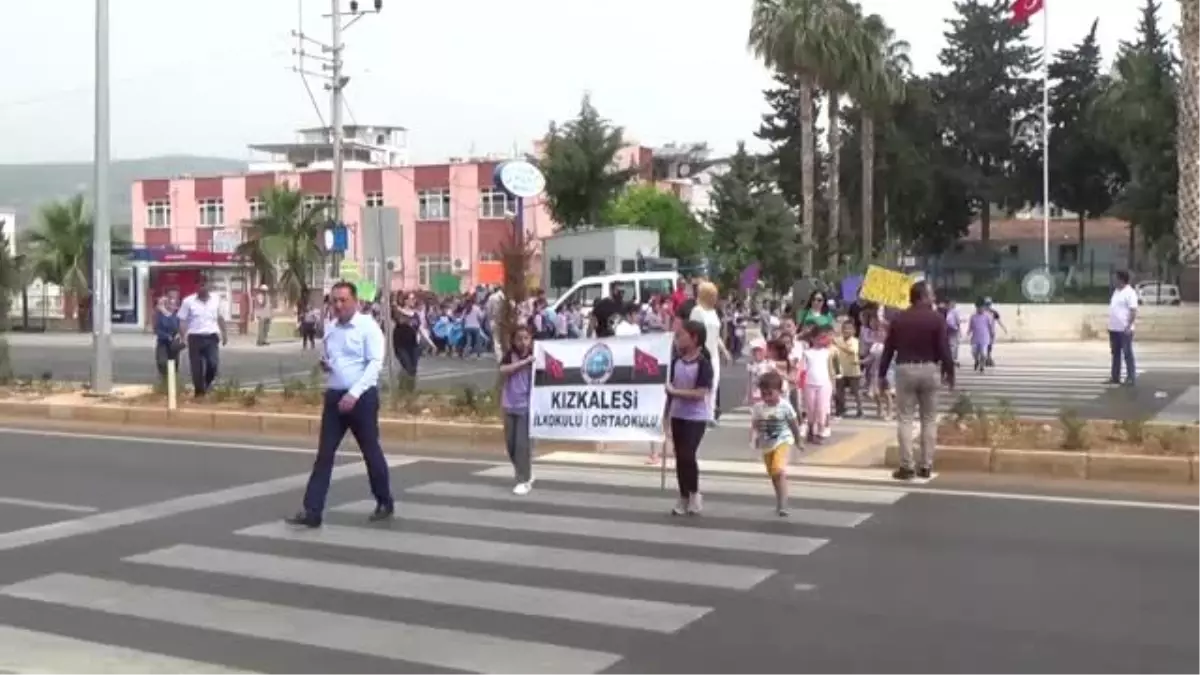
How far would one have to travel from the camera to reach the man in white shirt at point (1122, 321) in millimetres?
20766

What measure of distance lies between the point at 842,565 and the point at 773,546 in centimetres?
71

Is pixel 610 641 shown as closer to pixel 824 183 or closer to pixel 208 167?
pixel 824 183

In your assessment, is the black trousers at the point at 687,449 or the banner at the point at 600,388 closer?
the black trousers at the point at 687,449

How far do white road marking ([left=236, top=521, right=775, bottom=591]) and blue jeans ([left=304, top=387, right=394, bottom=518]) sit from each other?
0.27 m

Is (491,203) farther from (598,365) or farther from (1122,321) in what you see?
(598,365)

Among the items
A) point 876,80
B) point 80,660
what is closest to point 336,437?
point 80,660

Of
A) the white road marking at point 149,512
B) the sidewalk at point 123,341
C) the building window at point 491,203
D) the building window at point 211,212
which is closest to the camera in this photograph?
the white road marking at point 149,512

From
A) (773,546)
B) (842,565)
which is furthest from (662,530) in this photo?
(842,565)

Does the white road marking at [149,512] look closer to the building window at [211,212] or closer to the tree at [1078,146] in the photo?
the tree at [1078,146]

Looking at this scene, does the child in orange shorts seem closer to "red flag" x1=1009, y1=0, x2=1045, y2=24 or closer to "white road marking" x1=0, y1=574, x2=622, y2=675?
"white road marking" x1=0, y1=574, x2=622, y2=675

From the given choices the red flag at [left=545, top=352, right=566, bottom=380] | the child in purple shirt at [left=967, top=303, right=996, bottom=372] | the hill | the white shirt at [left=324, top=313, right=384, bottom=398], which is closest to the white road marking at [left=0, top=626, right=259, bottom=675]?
the white shirt at [left=324, top=313, right=384, bottom=398]

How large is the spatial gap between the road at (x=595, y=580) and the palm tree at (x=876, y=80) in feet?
121

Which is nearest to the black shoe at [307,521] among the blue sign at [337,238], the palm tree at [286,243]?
the blue sign at [337,238]

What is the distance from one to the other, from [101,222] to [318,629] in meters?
14.1
